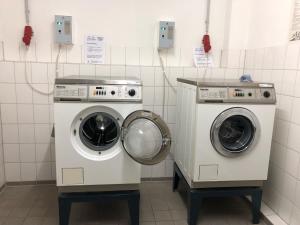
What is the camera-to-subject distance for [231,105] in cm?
180

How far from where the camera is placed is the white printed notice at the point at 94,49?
95.3 inches

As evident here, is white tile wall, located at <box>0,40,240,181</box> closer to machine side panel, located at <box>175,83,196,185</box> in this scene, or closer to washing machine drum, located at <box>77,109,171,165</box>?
machine side panel, located at <box>175,83,196,185</box>

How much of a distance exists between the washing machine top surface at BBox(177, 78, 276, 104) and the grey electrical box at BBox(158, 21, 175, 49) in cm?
77

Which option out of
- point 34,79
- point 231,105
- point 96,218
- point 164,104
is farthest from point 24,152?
point 231,105

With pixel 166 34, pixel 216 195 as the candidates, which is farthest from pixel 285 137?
pixel 166 34

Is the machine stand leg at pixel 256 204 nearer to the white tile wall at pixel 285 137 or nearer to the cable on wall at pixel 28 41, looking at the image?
the white tile wall at pixel 285 137

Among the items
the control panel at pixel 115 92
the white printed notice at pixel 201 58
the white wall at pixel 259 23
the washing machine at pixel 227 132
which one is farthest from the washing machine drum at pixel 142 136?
the white wall at pixel 259 23

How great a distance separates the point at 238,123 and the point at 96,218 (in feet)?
4.30

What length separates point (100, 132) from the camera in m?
1.83

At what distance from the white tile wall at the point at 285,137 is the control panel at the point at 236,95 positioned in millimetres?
208

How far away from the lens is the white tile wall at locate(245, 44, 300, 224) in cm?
184

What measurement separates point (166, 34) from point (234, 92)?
0.97m

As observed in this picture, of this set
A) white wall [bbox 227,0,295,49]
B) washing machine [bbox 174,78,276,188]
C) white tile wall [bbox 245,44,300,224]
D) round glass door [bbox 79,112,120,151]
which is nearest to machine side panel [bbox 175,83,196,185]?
washing machine [bbox 174,78,276,188]

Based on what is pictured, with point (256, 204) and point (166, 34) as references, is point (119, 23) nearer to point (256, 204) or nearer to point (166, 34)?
point (166, 34)
